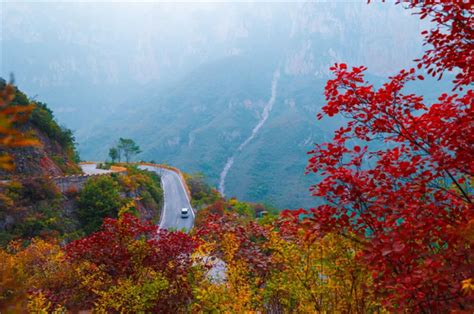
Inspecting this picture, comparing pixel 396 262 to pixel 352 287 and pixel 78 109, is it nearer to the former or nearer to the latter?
pixel 352 287

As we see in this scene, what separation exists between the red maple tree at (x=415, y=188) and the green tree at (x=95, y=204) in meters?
19.2

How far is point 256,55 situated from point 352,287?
165335 millimetres

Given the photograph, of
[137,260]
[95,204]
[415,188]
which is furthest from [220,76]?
[415,188]

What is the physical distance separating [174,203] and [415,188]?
3510 centimetres

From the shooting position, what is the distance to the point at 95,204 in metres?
21.0

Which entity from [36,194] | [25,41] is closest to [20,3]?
[25,41]

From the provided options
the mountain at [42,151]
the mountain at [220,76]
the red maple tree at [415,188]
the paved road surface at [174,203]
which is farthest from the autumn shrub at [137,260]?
the mountain at [220,76]

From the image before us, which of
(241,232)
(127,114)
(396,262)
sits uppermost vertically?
(127,114)

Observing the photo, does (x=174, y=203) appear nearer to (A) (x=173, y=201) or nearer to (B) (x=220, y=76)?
(A) (x=173, y=201)

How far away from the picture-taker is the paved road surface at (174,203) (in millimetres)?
29891

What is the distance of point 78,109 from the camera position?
153125mm

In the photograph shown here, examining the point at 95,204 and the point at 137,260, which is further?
the point at 95,204

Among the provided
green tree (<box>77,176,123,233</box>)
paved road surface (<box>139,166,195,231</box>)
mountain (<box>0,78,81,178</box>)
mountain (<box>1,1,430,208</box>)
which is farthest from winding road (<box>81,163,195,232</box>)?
mountain (<box>1,1,430,208</box>)

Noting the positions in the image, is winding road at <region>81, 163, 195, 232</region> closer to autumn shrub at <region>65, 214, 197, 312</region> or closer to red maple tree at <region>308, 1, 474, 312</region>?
autumn shrub at <region>65, 214, 197, 312</region>
